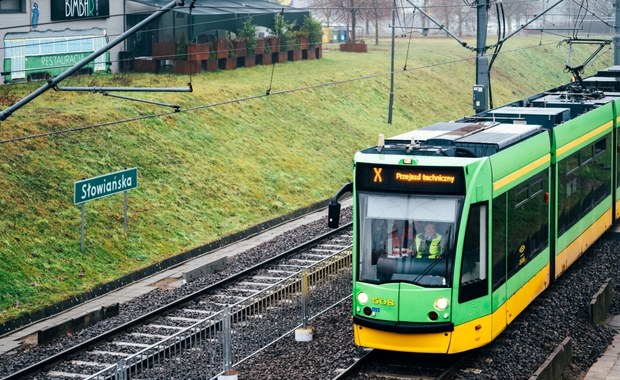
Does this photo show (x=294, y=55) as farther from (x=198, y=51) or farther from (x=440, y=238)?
(x=440, y=238)

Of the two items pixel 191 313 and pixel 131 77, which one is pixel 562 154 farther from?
pixel 131 77

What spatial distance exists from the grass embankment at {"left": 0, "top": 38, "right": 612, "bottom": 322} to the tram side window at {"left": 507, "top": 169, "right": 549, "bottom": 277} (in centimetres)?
992

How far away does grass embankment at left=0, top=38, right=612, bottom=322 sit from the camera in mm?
24969

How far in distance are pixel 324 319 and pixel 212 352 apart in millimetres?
3829

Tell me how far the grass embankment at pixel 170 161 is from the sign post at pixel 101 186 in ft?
3.98

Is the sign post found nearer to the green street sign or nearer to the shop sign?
the green street sign

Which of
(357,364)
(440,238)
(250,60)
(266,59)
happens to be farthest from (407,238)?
(266,59)

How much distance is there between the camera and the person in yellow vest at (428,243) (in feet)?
51.3

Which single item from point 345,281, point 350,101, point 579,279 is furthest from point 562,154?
point 350,101

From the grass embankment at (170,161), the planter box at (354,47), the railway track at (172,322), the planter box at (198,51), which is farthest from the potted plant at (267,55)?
the railway track at (172,322)

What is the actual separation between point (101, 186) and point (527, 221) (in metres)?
10.6

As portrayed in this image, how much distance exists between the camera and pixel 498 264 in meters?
16.6

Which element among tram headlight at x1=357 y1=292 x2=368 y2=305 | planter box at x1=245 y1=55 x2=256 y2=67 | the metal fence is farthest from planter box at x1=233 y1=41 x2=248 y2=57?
tram headlight at x1=357 y1=292 x2=368 y2=305

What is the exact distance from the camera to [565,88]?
28641 mm
